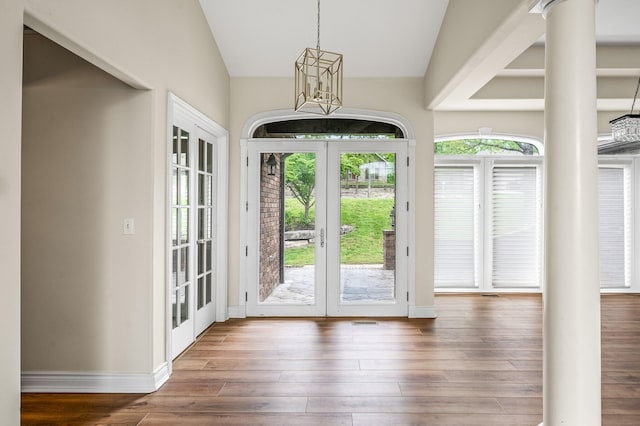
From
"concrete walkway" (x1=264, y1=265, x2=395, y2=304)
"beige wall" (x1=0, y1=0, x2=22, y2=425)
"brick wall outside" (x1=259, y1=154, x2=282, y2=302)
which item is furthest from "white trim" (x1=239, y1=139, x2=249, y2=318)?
"beige wall" (x1=0, y1=0, x2=22, y2=425)

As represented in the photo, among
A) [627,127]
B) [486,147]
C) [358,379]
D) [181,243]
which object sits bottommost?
[358,379]

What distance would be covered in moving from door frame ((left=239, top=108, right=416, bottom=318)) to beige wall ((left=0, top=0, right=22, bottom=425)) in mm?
3204

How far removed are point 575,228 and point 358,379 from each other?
1.91 m

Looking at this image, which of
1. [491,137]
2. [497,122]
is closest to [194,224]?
[491,137]

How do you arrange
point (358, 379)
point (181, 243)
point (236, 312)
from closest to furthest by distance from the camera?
point (358, 379) → point (181, 243) → point (236, 312)

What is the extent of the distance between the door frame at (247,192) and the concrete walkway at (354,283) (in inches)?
10.0

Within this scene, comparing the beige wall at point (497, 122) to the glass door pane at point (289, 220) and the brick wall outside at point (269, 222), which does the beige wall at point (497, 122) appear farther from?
the brick wall outside at point (269, 222)

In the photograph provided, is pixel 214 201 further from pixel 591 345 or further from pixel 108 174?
pixel 591 345

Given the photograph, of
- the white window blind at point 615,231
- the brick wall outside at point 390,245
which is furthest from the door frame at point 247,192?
the white window blind at point 615,231

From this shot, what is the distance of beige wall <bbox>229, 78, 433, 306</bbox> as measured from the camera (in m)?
4.98

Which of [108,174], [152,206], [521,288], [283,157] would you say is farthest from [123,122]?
[521,288]

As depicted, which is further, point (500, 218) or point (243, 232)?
point (500, 218)

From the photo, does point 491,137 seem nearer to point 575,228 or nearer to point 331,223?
point 331,223

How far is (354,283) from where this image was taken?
5039 mm
